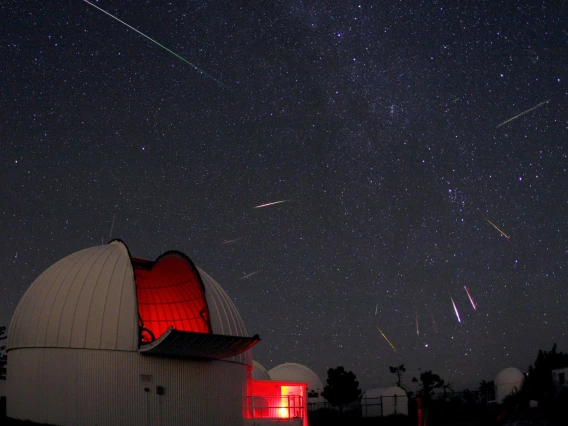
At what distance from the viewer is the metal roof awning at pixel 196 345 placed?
1920 cm

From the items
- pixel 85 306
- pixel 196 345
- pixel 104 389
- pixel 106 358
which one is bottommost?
pixel 104 389

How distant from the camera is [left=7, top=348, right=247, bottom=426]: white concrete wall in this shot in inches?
760

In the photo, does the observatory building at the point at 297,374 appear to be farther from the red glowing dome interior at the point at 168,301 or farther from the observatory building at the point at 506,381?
the red glowing dome interior at the point at 168,301

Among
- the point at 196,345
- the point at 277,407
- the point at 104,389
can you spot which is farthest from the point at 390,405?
the point at 104,389

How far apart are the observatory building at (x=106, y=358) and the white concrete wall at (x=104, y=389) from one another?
31 mm

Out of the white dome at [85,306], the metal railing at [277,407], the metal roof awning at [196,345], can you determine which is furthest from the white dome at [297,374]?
the metal roof awning at [196,345]

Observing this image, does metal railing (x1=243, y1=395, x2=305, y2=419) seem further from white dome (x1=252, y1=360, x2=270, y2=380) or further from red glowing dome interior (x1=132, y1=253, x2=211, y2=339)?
white dome (x1=252, y1=360, x2=270, y2=380)

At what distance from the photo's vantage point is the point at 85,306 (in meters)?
19.9

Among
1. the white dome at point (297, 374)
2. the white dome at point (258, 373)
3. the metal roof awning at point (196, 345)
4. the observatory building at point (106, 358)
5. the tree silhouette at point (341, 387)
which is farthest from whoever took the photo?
the tree silhouette at point (341, 387)

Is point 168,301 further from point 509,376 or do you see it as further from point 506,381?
point 509,376

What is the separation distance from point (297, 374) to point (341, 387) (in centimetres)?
1933

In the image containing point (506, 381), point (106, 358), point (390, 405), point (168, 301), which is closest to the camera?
point (106, 358)

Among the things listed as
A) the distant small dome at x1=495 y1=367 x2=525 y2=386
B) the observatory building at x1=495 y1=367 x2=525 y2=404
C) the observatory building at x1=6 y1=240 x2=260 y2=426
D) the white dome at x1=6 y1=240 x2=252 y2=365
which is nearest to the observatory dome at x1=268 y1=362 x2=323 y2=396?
the observatory building at x1=495 y1=367 x2=525 y2=404

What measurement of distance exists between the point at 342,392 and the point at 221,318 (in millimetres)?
37783
